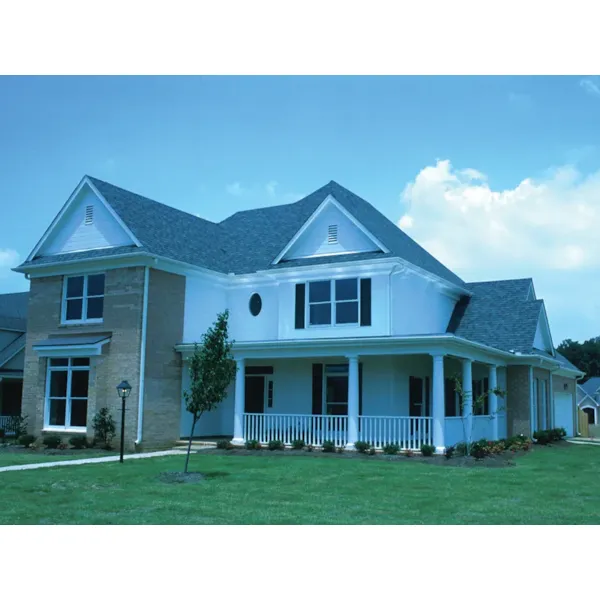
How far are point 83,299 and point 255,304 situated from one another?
19.7ft

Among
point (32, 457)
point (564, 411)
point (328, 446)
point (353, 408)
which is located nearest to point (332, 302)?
point (353, 408)

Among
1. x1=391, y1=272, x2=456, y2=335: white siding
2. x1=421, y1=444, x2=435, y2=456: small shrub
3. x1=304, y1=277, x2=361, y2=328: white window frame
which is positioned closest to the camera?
x1=421, y1=444, x2=435, y2=456: small shrub

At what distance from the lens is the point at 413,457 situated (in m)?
19.3

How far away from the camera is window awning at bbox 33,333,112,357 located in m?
22.6

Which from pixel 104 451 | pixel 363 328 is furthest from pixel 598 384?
pixel 104 451

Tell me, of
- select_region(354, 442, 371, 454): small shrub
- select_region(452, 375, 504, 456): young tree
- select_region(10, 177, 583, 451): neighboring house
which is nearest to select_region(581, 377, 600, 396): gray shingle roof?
select_region(10, 177, 583, 451): neighboring house

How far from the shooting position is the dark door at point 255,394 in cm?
2533

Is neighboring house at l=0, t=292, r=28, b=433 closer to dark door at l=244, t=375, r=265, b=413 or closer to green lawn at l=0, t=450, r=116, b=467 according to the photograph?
green lawn at l=0, t=450, r=116, b=467

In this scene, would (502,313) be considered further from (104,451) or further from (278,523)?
(278,523)

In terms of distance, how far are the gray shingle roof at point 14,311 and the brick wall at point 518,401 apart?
23504mm

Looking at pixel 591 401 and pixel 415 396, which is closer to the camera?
pixel 415 396

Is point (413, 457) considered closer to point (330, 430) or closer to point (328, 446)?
point (328, 446)

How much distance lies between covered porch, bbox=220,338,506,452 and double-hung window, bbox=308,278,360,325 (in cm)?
129

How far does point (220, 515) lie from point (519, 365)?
17896 millimetres
